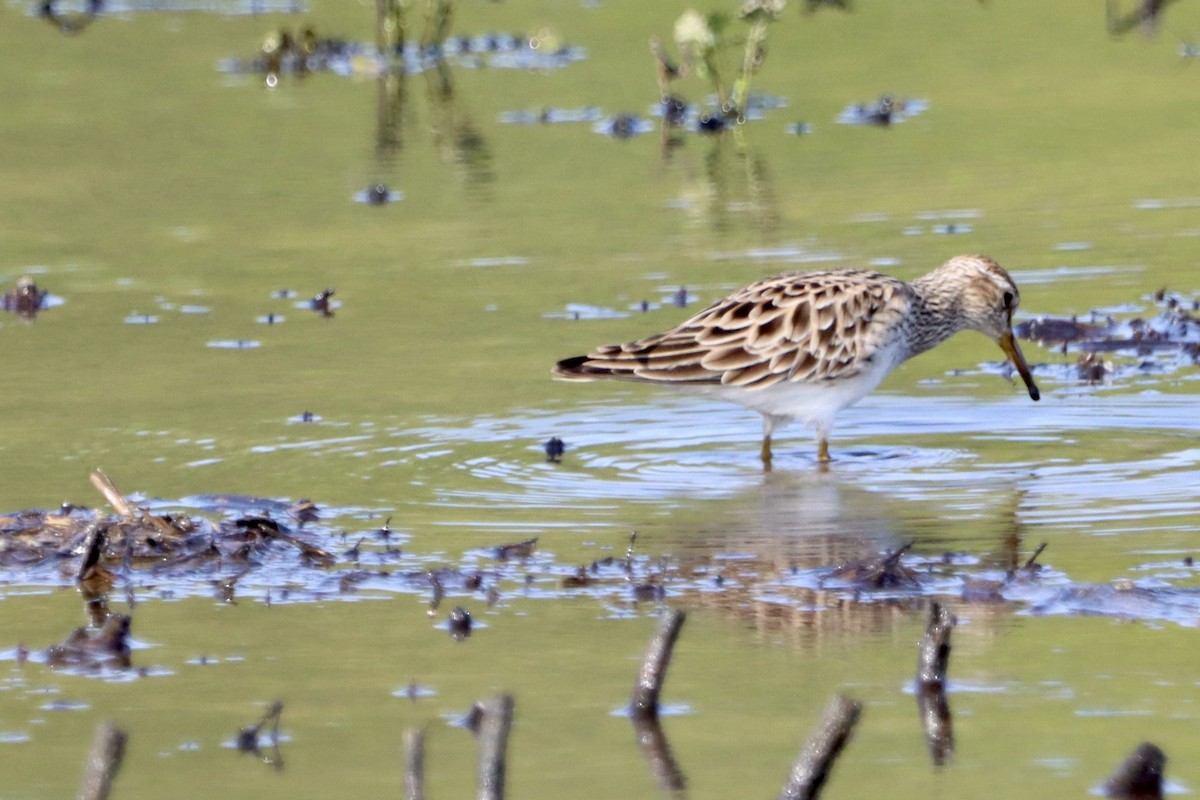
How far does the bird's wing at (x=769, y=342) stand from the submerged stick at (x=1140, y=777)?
15.7 feet

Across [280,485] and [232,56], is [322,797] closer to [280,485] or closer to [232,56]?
[280,485]

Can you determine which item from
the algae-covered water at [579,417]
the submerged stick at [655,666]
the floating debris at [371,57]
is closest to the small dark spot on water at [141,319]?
the algae-covered water at [579,417]

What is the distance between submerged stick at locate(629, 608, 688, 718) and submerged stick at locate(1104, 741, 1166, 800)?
108cm

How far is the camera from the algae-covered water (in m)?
6.16

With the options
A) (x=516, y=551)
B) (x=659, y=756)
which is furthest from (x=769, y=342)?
(x=659, y=756)

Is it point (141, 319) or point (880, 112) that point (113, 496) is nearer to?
point (141, 319)

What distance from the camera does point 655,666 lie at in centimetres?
586

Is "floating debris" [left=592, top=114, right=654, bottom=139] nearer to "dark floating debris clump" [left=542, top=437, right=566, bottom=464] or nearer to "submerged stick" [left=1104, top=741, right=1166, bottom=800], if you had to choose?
"dark floating debris clump" [left=542, top=437, right=566, bottom=464]

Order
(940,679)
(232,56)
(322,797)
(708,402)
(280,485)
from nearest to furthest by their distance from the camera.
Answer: (322,797) < (940,679) < (280,485) < (708,402) < (232,56)

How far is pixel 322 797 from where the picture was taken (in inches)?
220

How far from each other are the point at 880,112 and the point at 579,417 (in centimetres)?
874

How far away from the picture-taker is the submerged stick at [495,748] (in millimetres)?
4234

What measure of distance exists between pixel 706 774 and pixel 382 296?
7904mm

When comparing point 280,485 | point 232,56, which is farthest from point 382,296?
point 232,56
